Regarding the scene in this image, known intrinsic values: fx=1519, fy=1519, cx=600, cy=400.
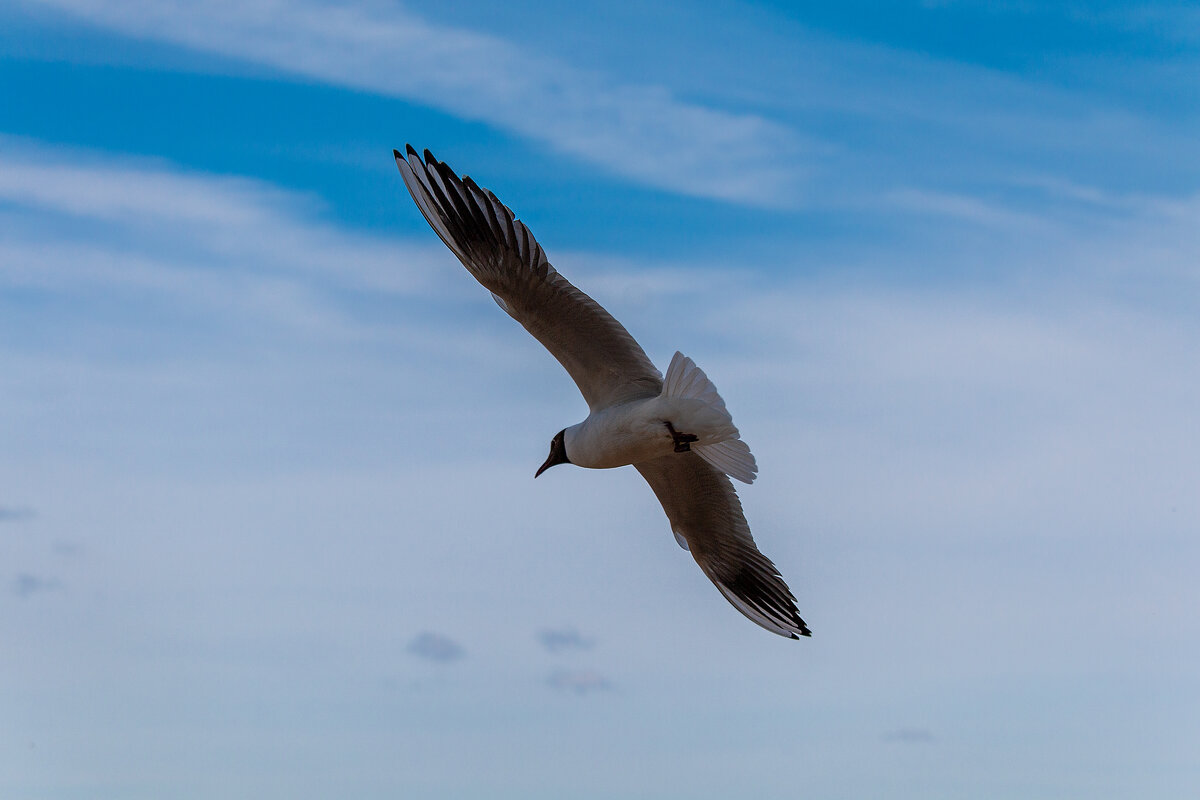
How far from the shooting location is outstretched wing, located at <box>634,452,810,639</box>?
10516mm

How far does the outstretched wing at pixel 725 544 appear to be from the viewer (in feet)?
34.5

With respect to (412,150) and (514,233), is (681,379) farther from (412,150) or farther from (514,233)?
(412,150)

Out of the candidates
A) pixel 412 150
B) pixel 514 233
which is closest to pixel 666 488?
pixel 514 233

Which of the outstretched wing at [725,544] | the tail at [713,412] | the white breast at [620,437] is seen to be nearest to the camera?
the tail at [713,412]

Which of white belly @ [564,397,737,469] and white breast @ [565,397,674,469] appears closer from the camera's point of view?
white belly @ [564,397,737,469]

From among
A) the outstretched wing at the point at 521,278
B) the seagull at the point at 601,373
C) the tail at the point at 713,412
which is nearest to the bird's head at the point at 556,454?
the seagull at the point at 601,373

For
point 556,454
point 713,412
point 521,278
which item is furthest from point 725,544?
point 521,278

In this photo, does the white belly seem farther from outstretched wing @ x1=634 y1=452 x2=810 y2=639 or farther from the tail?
outstretched wing @ x1=634 y1=452 x2=810 y2=639

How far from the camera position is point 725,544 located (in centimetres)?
1076

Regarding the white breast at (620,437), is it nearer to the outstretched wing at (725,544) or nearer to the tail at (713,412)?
the tail at (713,412)

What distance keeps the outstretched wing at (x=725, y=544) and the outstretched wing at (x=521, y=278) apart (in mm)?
904

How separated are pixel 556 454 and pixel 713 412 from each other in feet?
6.42

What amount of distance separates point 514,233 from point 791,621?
3424 millimetres

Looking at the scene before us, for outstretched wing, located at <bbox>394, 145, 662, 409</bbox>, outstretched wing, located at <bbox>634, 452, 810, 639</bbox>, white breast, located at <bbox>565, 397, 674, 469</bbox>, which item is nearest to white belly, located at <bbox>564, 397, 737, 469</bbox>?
white breast, located at <bbox>565, 397, 674, 469</bbox>
